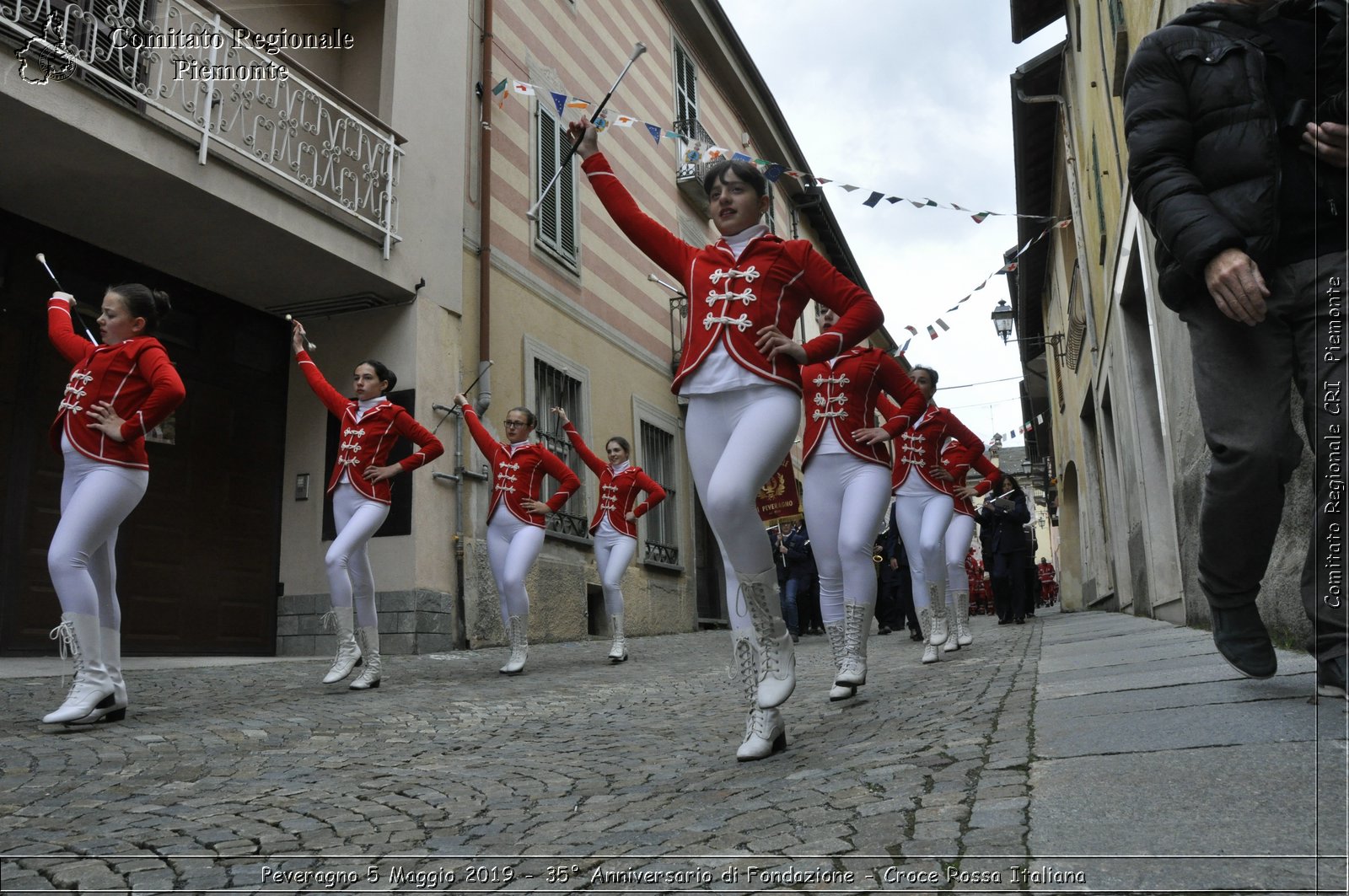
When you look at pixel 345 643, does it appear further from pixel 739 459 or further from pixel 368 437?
pixel 739 459

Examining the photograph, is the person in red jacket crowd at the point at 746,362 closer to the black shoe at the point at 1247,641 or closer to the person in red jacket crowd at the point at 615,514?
the black shoe at the point at 1247,641

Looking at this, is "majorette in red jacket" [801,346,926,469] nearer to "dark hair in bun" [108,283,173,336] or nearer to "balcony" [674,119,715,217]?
"dark hair in bun" [108,283,173,336]

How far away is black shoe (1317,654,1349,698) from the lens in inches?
106

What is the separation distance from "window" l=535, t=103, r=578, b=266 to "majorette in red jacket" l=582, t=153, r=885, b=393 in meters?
11.1

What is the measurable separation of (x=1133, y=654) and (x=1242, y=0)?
3.75m

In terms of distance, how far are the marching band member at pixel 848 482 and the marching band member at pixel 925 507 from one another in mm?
2196

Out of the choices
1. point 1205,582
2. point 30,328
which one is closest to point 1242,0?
point 1205,582

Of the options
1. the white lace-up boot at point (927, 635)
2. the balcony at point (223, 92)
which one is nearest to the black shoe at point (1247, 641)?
the white lace-up boot at point (927, 635)

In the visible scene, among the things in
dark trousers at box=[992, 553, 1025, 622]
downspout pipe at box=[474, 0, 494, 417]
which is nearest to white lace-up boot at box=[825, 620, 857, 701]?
downspout pipe at box=[474, 0, 494, 417]

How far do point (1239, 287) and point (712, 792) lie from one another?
6.18 ft

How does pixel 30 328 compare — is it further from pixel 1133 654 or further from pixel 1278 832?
pixel 1278 832

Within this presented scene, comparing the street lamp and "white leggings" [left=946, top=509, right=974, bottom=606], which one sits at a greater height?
the street lamp

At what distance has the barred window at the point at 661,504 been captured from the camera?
56.0 feet

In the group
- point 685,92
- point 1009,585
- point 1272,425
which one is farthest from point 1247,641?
point 685,92
